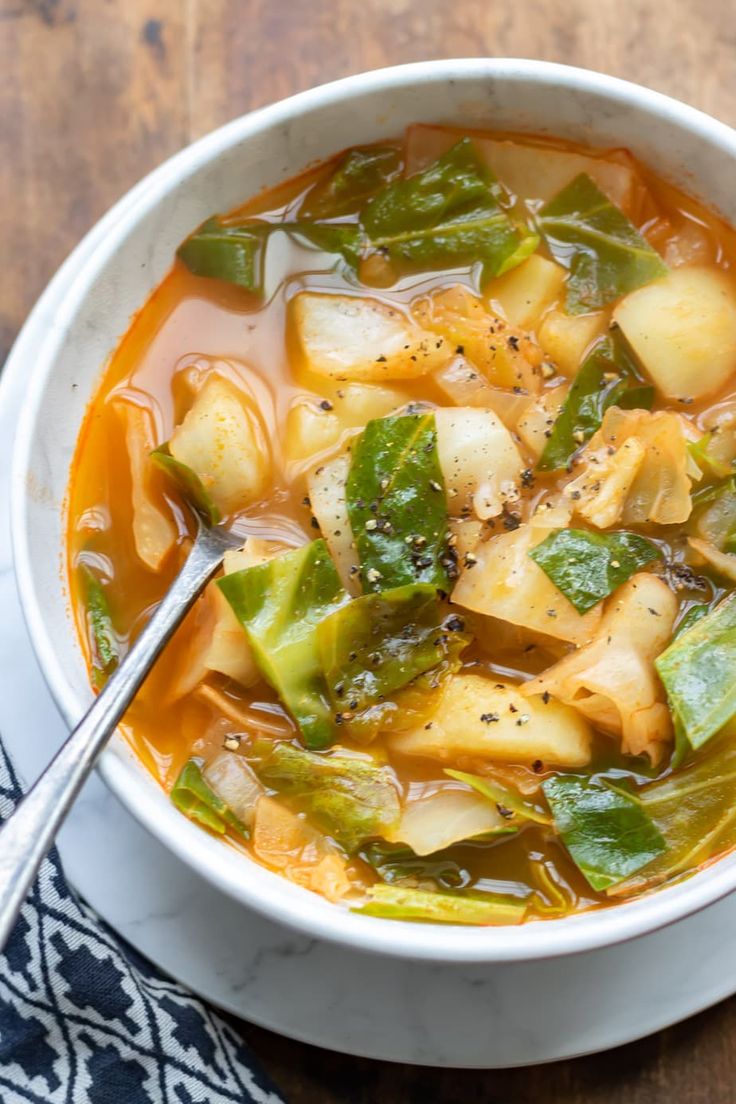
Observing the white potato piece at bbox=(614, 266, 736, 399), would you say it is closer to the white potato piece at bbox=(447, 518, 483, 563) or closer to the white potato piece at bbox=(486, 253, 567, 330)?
the white potato piece at bbox=(486, 253, 567, 330)

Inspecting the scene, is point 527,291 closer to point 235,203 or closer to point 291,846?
point 235,203

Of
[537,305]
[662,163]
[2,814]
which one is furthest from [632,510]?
[2,814]

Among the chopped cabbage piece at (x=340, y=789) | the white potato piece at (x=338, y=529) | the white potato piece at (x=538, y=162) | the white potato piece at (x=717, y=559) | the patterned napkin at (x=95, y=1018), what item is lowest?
the patterned napkin at (x=95, y=1018)

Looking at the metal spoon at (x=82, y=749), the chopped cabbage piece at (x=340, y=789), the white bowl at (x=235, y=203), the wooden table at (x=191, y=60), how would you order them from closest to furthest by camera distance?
the metal spoon at (x=82, y=749), the white bowl at (x=235, y=203), the chopped cabbage piece at (x=340, y=789), the wooden table at (x=191, y=60)

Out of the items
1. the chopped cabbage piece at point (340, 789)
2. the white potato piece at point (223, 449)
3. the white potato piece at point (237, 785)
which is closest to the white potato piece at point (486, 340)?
the white potato piece at point (223, 449)

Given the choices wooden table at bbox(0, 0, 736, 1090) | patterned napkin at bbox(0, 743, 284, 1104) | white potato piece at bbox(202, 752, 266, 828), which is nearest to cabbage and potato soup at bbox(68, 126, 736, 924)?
white potato piece at bbox(202, 752, 266, 828)

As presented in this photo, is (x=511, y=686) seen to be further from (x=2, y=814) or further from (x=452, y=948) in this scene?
(x=2, y=814)

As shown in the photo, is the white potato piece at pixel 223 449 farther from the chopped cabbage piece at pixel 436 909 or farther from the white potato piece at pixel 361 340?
the chopped cabbage piece at pixel 436 909
